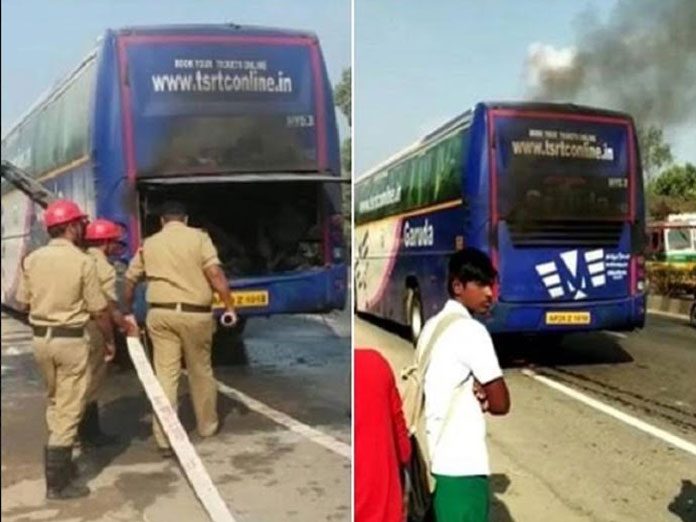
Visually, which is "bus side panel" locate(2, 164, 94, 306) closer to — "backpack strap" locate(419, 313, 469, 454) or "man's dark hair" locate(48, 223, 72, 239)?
"man's dark hair" locate(48, 223, 72, 239)

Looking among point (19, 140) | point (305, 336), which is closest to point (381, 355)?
point (305, 336)

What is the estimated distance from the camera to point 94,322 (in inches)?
136

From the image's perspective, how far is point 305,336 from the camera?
11.5 ft

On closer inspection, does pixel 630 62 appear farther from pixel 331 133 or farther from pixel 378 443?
pixel 378 443

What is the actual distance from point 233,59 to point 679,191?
4.21ft

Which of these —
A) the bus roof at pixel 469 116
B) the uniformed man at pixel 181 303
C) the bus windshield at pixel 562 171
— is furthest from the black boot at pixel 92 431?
the bus windshield at pixel 562 171

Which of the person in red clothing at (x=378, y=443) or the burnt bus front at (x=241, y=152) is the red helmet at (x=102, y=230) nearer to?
the burnt bus front at (x=241, y=152)

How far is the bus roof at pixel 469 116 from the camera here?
11.5 ft

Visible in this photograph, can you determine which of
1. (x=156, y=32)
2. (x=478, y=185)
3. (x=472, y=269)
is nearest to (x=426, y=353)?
(x=472, y=269)

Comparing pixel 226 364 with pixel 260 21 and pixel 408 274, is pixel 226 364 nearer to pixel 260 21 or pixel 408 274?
pixel 408 274

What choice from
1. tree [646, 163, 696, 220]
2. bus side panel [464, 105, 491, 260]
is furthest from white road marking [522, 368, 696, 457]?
tree [646, 163, 696, 220]

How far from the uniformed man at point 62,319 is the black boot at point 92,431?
3cm

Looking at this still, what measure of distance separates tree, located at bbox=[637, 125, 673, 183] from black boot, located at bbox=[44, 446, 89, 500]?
177 cm

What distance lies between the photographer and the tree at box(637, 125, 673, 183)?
3551 mm
